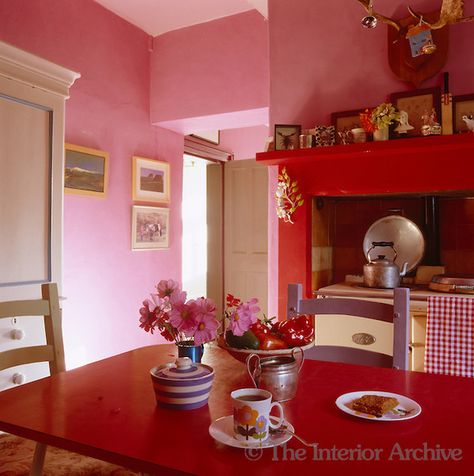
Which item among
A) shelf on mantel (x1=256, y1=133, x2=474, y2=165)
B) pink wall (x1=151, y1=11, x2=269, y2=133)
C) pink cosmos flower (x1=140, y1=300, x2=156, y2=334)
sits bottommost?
pink cosmos flower (x1=140, y1=300, x2=156, y2=334)

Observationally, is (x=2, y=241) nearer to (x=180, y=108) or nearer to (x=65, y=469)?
(x=65, y=469)

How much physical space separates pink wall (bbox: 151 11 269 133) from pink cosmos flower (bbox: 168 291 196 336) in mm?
2884

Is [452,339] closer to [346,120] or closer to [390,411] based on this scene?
[390,411]

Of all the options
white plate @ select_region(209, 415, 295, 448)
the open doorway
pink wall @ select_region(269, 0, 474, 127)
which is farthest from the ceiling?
white plate @ select_region(209, 415, 295, 448)

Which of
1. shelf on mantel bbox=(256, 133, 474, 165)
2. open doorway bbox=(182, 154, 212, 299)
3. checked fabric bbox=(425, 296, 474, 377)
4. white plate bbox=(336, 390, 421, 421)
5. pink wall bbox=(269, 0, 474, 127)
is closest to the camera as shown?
white plate bbox=(336, 390, 421, 421)

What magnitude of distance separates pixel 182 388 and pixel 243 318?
204 mm

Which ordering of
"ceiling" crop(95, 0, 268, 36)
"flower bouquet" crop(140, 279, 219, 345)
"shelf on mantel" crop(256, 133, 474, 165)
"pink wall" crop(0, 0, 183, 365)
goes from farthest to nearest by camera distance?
1. "ceiling" crop(95, 0, 268, 36)
2. "pink wall" crop(0, 0, 183, 365)
3. "shelf on mantel" crop(256, 133, 474, 165)
4. "flower bouquet" crop(140, 279, 219, 345)

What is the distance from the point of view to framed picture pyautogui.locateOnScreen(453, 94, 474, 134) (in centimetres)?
258

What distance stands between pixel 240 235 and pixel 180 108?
68.1 inches

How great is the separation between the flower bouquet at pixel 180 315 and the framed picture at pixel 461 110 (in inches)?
81.0

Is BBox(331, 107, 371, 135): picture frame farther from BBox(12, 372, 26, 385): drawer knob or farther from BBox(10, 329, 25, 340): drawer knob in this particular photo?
BBox(12, 372, 26, 385): drawer knob

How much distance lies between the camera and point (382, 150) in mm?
2639

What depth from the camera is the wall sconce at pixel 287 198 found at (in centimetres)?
303

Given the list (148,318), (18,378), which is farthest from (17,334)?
(148,318)
